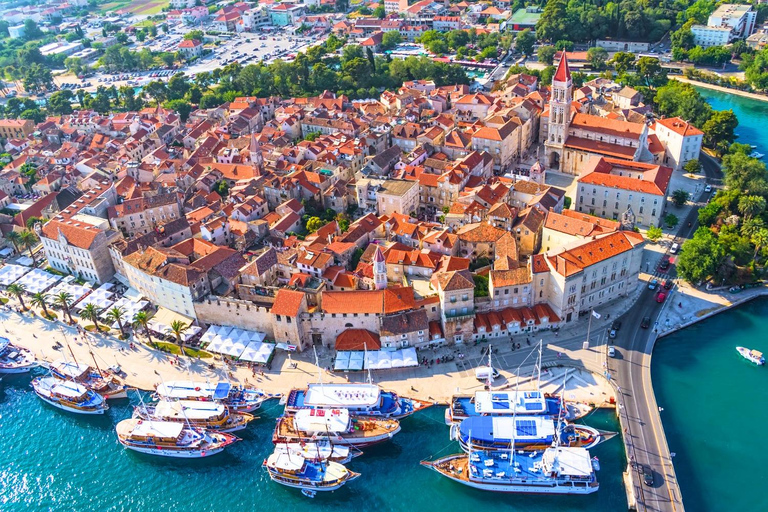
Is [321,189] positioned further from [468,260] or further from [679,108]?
[679,108]

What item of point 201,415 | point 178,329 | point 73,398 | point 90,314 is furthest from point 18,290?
point 201,415

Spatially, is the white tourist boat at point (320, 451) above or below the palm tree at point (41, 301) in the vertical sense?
below

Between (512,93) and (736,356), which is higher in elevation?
(512,93)

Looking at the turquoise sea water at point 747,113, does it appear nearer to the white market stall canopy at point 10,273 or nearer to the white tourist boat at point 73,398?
the white tourist boat at point 73,398

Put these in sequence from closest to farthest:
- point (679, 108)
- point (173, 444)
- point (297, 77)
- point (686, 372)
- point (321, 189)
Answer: point (173, 444) → point (686, 372) → point (321, 189) → point (679, 108) → point (297, 77)

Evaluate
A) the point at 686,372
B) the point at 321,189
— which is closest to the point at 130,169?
the point at 321,189

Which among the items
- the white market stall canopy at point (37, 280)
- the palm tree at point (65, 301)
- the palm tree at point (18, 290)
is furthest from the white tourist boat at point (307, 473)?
the white market stall canopy at point (37, 280)
